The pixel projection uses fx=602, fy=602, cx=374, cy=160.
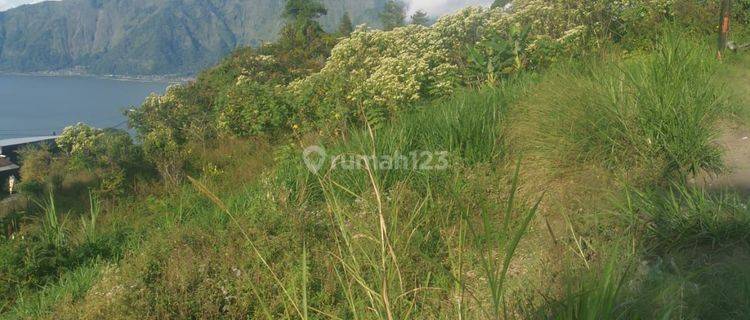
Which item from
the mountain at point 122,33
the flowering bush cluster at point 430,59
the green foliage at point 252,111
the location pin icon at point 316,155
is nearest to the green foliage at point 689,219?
the location pin icon at point 316,155

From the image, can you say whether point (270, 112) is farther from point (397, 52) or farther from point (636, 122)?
point (636, 122)

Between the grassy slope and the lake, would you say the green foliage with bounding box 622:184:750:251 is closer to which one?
the grassy slope

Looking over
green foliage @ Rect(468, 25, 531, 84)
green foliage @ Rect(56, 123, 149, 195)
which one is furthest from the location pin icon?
green foliage @ Rect(56, 123, 149, 195)

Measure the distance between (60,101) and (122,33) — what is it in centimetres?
3711

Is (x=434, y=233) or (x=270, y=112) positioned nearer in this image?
(x=434, y=233)

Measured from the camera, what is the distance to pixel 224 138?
10.2 metres

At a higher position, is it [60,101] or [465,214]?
[465,214]

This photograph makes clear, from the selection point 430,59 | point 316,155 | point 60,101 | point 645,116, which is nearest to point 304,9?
point 60,101

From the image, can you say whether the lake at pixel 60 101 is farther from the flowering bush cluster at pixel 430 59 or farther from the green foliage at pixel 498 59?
the green foliage at pixel 498 59

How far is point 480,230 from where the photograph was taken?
368 cm

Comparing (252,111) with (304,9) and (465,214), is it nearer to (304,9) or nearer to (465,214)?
(465,214)

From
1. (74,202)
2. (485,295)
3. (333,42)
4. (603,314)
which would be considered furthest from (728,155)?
(333,42)

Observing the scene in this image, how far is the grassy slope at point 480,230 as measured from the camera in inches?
91.1

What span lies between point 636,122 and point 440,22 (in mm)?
7512
